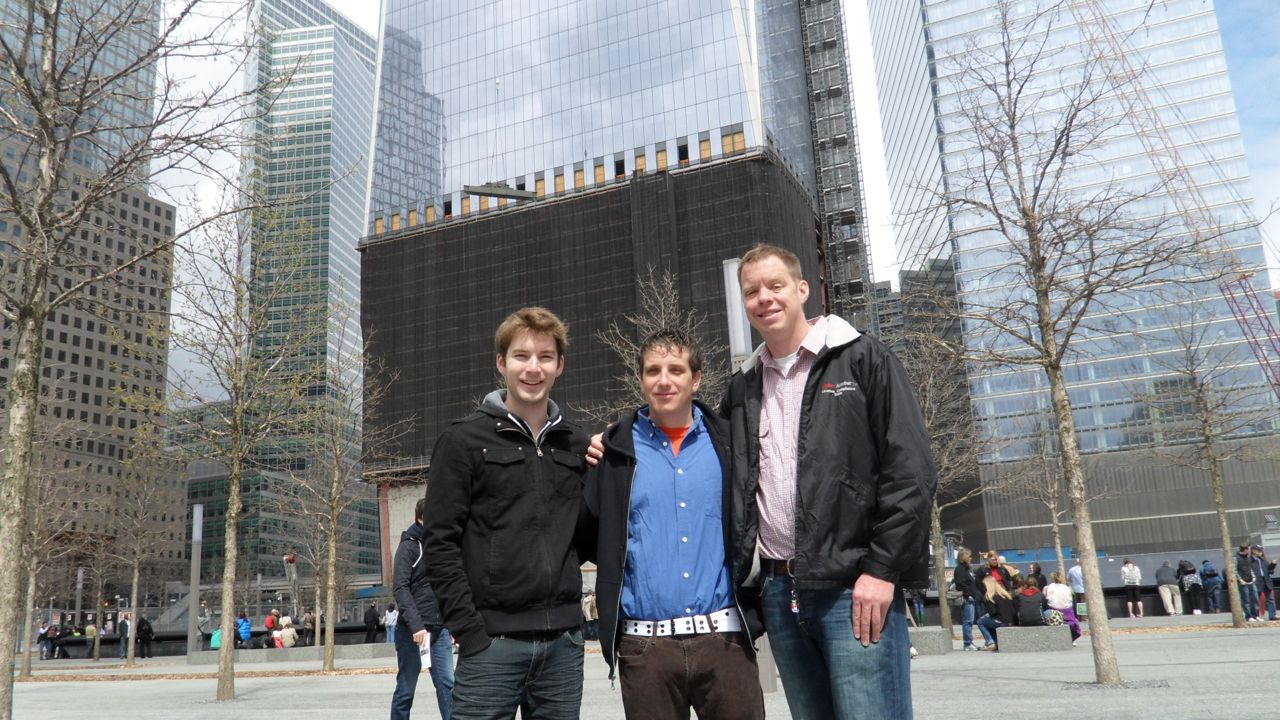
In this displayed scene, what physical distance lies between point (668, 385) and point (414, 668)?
17.4 ft

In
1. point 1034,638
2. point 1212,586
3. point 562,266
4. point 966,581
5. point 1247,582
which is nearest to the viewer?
point 1034,638

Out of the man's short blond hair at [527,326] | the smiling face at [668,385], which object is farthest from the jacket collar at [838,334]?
the man's short blond hair at [527,326]

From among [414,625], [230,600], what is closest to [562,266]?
[230,600]

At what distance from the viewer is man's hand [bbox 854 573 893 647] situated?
299 cm

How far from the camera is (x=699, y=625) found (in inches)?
135

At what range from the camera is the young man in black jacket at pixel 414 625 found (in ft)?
23.4

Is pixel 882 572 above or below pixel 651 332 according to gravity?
below

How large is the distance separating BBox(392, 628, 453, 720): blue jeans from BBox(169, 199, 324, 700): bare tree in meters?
8.28

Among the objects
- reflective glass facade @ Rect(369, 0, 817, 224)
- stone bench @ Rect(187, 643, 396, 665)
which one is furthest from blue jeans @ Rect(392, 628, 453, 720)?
reflective glass facade @ Rect(369, 0, 817, 224)

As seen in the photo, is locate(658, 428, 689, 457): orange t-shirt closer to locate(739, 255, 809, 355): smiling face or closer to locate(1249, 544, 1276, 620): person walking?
locate(739, 255, 809, 355): smiling face

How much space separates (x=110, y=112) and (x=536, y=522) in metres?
7.35

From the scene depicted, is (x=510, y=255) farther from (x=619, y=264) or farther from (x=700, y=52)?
(x=700, y=52)

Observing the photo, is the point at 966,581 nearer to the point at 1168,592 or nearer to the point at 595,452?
the point at 1168,592

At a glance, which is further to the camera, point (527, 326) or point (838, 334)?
point (527, 326)
